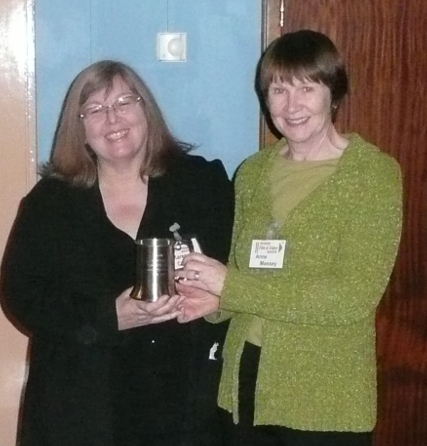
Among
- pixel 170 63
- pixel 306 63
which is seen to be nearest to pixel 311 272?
pixel 306 63

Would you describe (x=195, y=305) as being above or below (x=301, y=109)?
below

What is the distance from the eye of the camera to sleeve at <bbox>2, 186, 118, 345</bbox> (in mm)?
1995

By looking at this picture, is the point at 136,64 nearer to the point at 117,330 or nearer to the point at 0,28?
the point at 0,28

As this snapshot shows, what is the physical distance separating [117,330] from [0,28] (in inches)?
45.3

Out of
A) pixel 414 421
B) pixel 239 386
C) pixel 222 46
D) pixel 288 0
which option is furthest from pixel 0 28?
pixel 414 421

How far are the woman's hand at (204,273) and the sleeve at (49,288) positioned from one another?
23 centimetres

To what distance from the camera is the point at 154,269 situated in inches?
71.9

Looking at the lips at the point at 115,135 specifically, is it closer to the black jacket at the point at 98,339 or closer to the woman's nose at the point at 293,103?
the black jacket at the point at 98,339

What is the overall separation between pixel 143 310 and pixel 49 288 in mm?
283

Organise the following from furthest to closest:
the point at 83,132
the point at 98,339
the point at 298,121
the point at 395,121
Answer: the point at 395,121
the point at 83,132
the point at 98,339
the point at 298,121

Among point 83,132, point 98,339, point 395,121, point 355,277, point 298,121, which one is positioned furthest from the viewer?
point 395,121

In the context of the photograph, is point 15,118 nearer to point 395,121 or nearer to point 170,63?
point 170,63

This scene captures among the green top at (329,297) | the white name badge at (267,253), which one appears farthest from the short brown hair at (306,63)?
the white name badge at (267,253)

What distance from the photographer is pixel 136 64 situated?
2.62 meters
